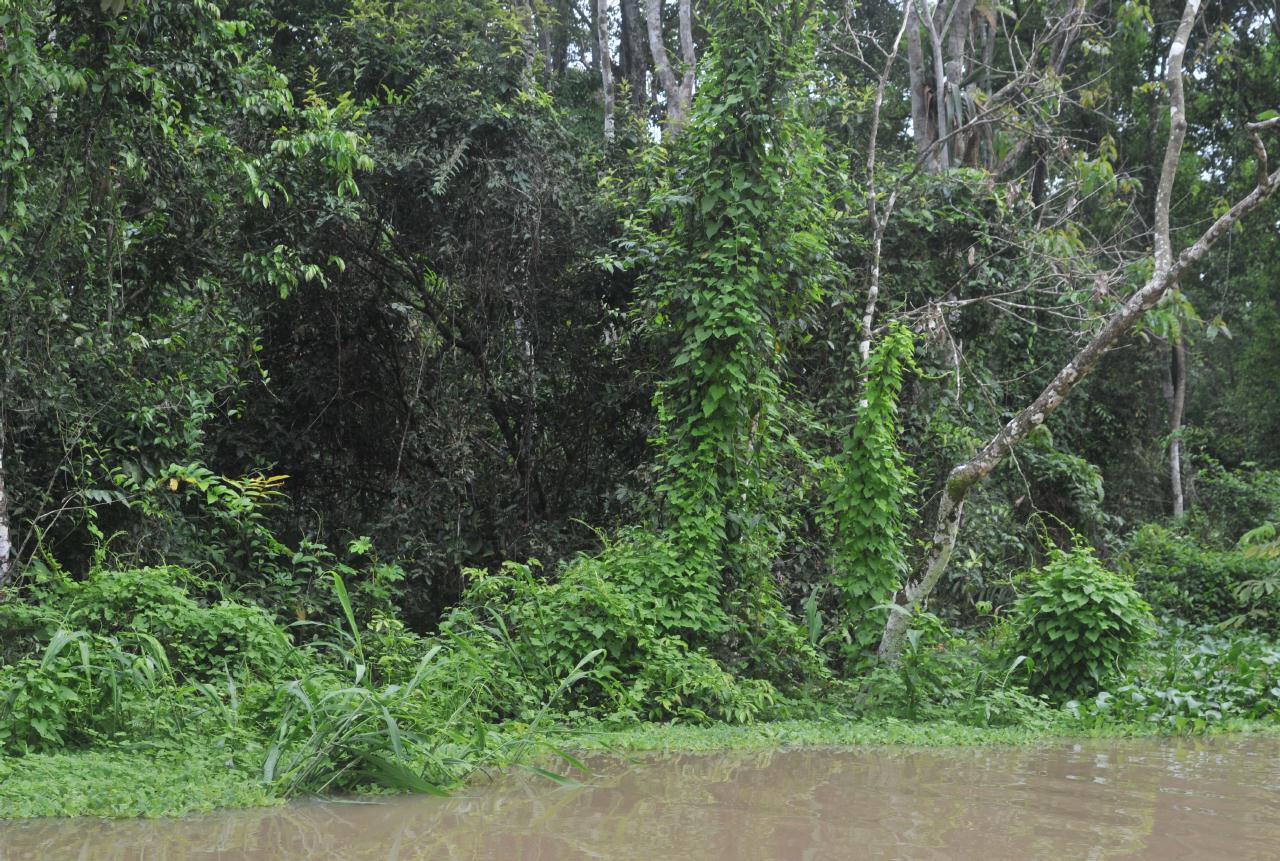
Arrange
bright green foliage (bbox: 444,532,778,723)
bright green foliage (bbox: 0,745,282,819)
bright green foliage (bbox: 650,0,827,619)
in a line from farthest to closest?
bright green foliage (bbox: 650,0,827,619) < bright green foliage (bbox: 444,532,778,723) < bright green foliage (bbox: 0,745,282,819)

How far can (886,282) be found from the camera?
36.9 ft

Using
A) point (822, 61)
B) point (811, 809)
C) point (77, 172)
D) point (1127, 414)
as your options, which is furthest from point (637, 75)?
point (811, 809)

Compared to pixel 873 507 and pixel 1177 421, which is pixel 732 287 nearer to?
pixel 873 507

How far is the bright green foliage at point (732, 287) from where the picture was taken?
756 cm

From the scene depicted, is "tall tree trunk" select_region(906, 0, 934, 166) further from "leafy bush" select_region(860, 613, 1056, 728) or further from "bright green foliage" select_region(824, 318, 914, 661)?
"leafy bush" select_region(860, 613, 1056, 728)

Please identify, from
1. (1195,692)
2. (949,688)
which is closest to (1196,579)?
(1195,692)

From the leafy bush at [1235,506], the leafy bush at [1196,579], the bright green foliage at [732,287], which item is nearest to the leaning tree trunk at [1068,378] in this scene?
the bright green foliage at [732,287]

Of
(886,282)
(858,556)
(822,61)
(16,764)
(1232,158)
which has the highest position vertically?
(822,61)

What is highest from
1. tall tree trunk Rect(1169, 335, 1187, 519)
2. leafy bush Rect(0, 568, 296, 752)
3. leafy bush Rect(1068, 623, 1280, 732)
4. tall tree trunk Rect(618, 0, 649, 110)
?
tall tree trunk Rect(618, 0, 649, 110)

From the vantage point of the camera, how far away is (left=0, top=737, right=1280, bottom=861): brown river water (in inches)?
148

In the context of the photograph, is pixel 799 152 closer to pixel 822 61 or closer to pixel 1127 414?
pixel 822 61

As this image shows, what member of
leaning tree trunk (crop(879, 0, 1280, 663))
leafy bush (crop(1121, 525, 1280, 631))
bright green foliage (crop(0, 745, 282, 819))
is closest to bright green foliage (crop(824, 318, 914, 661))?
leaning tree trunk (crop(879, 0, 1280, 663))

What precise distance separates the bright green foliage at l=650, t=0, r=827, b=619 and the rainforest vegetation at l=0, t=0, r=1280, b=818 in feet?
0.10

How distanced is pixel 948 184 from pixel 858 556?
18.4 ft
